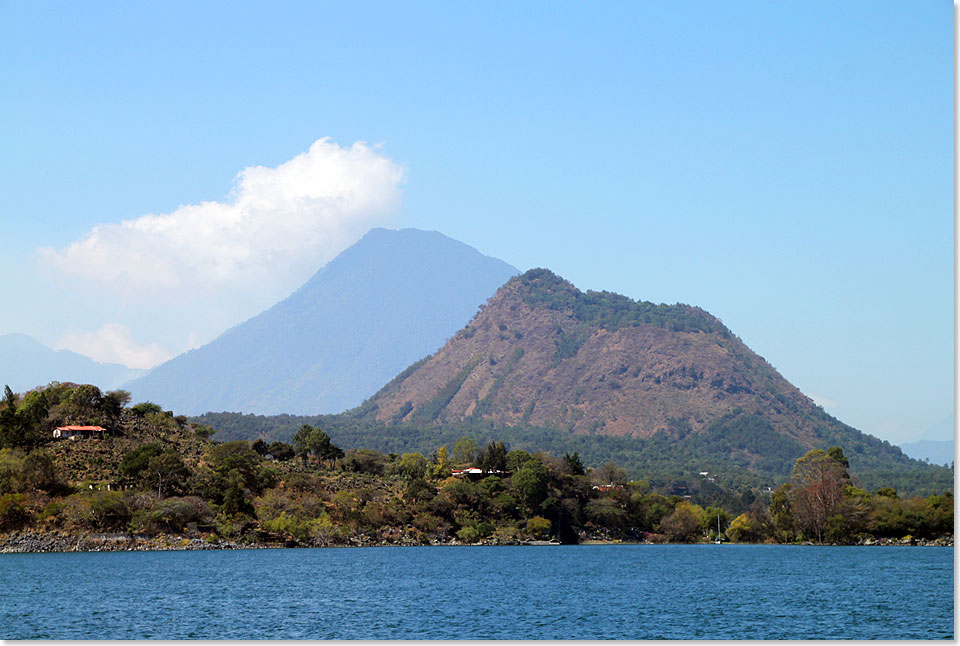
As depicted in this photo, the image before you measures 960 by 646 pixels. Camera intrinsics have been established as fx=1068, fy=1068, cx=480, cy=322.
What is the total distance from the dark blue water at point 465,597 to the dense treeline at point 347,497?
47.0 feet

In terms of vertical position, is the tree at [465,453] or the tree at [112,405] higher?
the tree at [112,405]

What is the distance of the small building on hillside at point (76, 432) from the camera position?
13250 centimetres

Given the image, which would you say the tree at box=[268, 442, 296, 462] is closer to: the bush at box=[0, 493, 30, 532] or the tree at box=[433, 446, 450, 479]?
the tree at box=[433, 446, 450, 479]

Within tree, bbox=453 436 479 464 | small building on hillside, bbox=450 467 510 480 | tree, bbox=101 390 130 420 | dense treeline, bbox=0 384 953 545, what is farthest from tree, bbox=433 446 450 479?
tree, bbox=101 390 130 420

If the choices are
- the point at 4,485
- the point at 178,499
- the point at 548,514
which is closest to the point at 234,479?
the point at 178,499

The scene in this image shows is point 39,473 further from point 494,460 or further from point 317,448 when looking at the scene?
point 494,460

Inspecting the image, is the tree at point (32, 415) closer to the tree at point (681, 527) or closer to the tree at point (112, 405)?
the tree at point (112, 405)

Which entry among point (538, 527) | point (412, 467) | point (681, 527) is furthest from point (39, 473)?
point (681, 527)

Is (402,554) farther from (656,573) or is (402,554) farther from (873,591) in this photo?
(873,591)

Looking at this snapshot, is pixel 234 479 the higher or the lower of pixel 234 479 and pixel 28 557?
the higher

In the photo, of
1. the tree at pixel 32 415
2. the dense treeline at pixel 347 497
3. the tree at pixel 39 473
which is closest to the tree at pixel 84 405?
the dense treeline at pixel 347 497

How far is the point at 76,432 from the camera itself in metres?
133

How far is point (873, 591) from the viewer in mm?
68000

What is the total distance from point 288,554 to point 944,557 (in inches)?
2548
